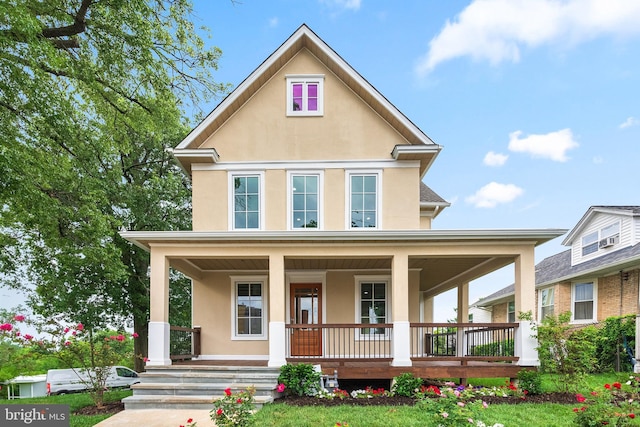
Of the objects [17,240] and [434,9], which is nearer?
[434,9]

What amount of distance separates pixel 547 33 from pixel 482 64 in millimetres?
2491

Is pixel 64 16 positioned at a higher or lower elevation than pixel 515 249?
higher

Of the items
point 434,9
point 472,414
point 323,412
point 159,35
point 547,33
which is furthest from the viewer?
point 547,33

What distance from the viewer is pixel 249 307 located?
1235 cm

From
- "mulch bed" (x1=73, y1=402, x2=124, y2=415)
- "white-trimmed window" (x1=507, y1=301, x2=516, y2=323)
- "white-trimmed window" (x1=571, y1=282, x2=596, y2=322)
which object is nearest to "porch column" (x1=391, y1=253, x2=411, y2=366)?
"mulch bed" (x1=73, y1=402, x2=124, y2=415)

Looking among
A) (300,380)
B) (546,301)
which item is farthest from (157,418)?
(546,301)

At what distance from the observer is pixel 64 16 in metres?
9.92

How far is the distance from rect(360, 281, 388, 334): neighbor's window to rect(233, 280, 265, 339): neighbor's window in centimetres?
289

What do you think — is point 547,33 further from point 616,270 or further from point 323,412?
point 323,412

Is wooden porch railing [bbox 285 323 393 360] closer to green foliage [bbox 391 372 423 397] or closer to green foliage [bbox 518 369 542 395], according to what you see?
green foliage [bbox 391 372 423 397]

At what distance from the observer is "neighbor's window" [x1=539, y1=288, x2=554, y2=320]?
1912 cm

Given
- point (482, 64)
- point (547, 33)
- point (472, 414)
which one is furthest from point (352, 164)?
point (547, 33)

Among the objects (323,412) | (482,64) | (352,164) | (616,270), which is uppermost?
(482,64)

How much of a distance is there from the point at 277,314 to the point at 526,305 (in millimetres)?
5586
